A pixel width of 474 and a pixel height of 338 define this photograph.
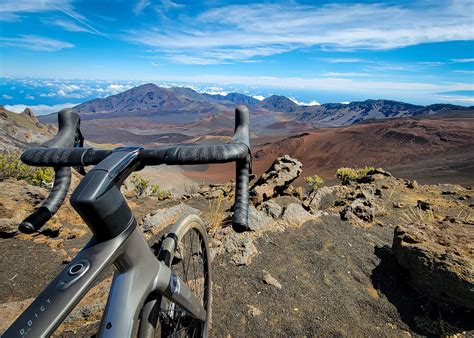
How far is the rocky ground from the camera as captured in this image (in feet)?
11.6

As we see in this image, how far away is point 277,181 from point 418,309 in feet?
17.6

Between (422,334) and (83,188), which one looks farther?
(422,334)

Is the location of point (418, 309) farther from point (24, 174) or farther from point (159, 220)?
point (24, 174)

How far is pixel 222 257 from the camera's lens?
4684 millimetres

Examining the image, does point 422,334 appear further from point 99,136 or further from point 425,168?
point 99,136

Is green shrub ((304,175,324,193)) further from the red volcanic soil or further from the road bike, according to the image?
the red volcanic soil

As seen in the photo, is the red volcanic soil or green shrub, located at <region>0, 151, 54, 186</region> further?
the red volcanic soil

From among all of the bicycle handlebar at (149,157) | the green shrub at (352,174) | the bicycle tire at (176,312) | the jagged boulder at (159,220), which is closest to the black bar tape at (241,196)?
the bicycle handlebar at (149,157)

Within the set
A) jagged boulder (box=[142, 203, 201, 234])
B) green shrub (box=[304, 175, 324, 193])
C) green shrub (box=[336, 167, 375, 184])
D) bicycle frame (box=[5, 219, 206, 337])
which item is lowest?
green shrub (box=[304, 175, 324, 193])

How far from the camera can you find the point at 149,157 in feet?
4.95

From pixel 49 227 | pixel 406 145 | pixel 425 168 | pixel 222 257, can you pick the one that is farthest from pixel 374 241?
pixel 406 145

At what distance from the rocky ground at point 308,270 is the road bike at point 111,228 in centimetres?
199

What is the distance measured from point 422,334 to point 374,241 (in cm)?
224

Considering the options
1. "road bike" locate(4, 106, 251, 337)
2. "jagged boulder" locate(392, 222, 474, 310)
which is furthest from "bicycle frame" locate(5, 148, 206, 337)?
"jagged boulder" locate(392, 222, 474, 310)
